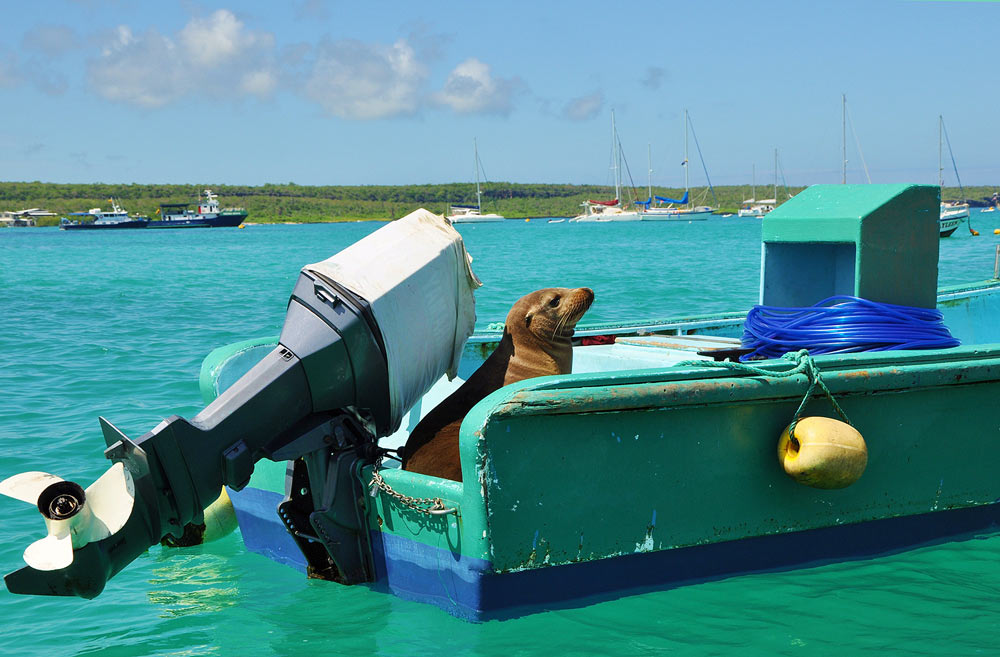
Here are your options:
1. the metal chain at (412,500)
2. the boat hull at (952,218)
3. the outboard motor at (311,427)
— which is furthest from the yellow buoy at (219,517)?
the boat hull at (952,218)

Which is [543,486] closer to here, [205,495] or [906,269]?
[205,495]

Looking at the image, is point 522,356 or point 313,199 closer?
point 522,356

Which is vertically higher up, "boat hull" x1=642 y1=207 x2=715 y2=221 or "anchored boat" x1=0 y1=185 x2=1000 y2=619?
"anchored boat" x1=0 y1=185 x2=1000 y2=619

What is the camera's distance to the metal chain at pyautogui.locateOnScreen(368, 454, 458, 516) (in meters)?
4.02

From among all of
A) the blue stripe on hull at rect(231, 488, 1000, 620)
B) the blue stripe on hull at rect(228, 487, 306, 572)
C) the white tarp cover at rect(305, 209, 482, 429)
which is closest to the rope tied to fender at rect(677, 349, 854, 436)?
the blue stripe on hull at rect(231, 488, 1000, 620)

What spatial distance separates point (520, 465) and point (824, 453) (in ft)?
4.49

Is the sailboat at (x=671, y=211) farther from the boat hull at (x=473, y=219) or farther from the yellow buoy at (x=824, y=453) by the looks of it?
the yellow buoy at (x=824, y=453)

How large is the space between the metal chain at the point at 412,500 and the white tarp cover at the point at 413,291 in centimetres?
28

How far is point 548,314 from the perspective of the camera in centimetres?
480

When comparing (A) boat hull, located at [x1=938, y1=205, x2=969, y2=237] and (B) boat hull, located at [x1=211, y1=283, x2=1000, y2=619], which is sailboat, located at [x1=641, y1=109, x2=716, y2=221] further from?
(B) boat hull, located at [x1=211, y1=283, x2=1000, y2=619]

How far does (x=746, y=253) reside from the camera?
5025 centimetres

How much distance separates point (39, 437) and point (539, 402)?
6.67 m

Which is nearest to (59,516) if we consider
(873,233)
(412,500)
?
(412,500)

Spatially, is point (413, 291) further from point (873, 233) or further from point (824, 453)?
point (873, 233)
